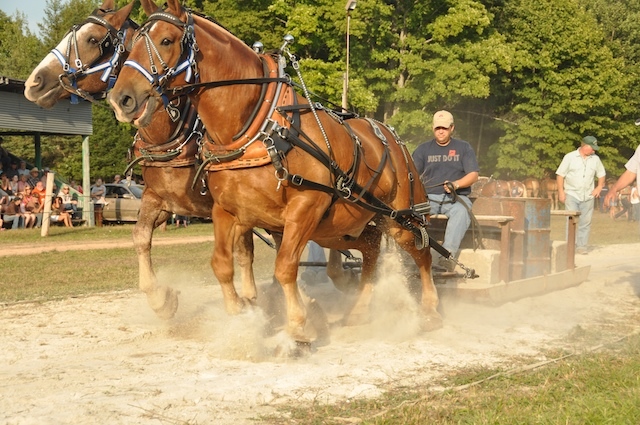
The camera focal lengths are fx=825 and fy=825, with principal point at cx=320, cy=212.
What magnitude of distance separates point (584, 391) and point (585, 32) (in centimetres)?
3588

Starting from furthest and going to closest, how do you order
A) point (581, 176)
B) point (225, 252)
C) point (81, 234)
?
point (81, 234)
point (581, 176)
point (225, 252)

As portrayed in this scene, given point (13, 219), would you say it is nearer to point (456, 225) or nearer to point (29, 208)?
point (29, 208)

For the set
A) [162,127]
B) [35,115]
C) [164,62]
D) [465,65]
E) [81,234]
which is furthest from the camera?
[465,65]

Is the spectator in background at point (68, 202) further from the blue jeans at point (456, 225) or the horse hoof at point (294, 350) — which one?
the horse hoof at point (294, 350)

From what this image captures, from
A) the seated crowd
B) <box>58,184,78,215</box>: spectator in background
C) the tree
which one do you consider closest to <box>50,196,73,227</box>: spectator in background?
the seated crowd

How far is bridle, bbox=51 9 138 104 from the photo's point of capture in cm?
686

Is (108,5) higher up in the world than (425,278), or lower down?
higher up

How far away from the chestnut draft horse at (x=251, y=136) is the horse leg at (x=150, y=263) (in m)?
1.12

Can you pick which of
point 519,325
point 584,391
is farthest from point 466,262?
point 584,391

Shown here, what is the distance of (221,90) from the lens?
5836 mm

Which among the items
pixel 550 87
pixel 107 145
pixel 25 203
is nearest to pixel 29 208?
pixel 25 203

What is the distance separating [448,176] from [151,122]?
11.1 ft

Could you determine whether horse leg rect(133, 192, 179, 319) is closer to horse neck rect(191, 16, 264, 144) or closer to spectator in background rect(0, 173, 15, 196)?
horse neck rect(191, 16, 264, 144)

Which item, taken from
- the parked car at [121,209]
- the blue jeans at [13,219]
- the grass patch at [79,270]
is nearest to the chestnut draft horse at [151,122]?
the grass patch at [79,270]
